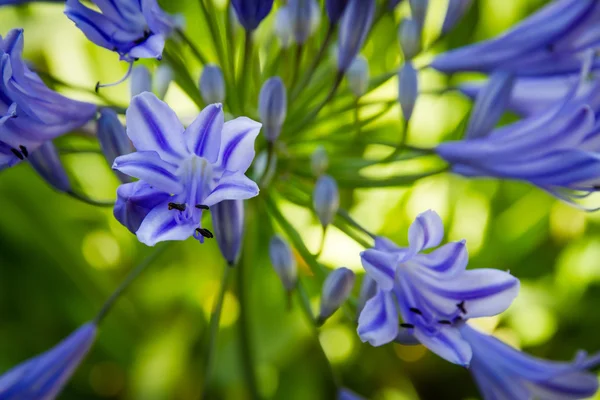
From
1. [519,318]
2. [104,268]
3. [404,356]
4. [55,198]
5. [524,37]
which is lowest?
[404,356]

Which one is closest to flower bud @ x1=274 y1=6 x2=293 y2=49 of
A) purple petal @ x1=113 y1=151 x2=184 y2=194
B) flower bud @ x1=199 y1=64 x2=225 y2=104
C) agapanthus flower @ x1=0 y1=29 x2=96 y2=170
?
flower bud @ x1=199 y1=64 x2=225 y2=104

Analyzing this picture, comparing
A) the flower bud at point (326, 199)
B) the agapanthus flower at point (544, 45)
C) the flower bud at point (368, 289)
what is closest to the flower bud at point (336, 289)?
the flower bud at point (368, 289)

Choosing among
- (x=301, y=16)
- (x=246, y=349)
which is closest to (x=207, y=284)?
(x=246, y=349)

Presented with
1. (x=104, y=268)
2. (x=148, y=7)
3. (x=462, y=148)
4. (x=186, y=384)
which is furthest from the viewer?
(x=104, y=268)

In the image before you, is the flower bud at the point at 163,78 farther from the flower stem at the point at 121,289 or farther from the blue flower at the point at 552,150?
the blue flower at the point at 552,150

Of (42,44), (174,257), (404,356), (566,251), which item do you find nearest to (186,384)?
(174,257)

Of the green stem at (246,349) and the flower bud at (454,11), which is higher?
the flower bud at (454,11)

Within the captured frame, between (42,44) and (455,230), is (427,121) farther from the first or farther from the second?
(42,44)
